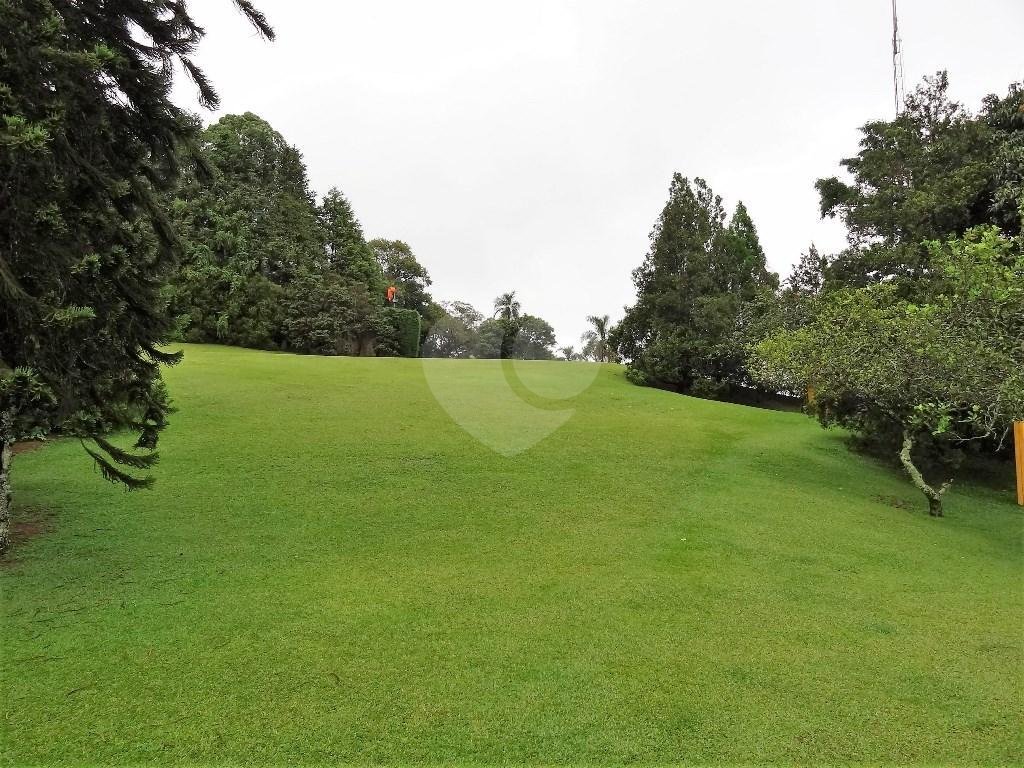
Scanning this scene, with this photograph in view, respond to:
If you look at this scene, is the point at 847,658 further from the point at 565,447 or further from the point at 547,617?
the point at 565,447

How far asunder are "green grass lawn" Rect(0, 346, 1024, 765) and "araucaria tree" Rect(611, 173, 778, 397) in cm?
1465

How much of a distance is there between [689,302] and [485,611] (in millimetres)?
24774

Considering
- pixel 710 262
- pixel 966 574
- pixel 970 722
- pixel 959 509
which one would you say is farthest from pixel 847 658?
pixel 710 262

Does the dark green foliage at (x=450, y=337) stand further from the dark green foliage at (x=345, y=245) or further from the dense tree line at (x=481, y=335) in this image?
the dark green foliage at (x=345, y=245)

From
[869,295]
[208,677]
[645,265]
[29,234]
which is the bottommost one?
[208,677]

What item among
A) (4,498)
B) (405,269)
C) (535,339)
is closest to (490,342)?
(405,269)

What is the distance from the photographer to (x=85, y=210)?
6.10 meters

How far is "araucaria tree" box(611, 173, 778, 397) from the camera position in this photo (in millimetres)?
27125

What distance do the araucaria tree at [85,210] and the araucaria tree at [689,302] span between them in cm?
2270

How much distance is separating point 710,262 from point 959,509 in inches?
711

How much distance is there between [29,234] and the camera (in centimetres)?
569

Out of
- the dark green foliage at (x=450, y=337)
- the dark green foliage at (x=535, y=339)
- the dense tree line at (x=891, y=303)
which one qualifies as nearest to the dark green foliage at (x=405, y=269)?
the dark green foliage at (x=450, y=337)

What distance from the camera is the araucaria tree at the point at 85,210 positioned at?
5.45 m

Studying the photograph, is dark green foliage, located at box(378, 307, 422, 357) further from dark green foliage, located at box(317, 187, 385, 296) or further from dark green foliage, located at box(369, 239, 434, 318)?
dark green foliage, located at box(369, 239, 434, 318)
